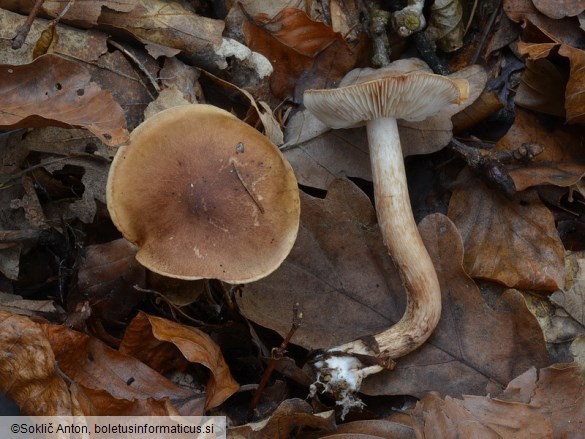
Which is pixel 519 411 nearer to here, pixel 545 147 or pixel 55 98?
pixel 545 147

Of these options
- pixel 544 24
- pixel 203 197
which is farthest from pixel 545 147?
pixel 203 197

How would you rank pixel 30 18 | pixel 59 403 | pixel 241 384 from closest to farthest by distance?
1. pixel 59 403
2. pixel 30 18
3. pixel 241 384

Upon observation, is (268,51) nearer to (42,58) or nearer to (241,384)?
(42,58)

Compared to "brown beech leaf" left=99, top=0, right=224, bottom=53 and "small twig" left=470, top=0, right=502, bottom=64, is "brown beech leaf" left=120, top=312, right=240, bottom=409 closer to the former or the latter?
"brown beech leaf" left=99, top=0, right=224, bottom=53

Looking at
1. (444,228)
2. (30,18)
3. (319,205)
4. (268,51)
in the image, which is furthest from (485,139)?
(30,18)

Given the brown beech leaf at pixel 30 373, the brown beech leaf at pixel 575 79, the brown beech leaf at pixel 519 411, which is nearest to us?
the brown beech leaf at pixel 30 373

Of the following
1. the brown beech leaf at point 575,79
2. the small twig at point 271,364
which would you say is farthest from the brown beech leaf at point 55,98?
the brown beech leaf at point 575,79

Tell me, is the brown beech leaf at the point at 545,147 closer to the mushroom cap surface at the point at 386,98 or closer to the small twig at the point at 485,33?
the small twig at the point at 485,33
